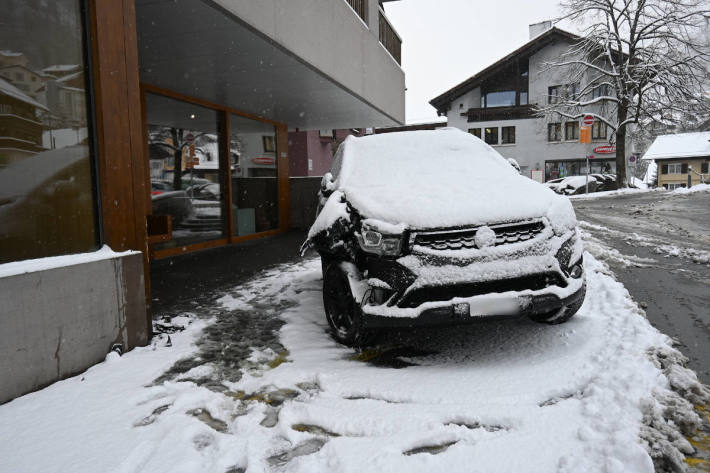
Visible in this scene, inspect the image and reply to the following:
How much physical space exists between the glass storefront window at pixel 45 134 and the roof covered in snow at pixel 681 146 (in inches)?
2511

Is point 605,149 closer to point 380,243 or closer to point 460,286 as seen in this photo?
point 460,286

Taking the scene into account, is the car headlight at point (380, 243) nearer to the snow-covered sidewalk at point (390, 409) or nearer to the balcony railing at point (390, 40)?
the snow-covered sidewalk at point (390, 409)

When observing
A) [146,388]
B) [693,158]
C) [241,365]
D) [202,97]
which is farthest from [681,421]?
[693,158]

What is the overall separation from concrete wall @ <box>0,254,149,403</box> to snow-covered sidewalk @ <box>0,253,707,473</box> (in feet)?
0.46

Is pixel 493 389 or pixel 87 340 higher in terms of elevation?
pixel 87 340

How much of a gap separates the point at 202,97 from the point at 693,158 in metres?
61.0

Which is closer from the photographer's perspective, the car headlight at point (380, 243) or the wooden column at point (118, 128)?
the car headlight at point (380, 243)

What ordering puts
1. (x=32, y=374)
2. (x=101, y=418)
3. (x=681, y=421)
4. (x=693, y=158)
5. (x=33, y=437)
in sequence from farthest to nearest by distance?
(x=693, y=158), (x=32, y=374), (x=101, y=418), (x=33, y=437), (x=681, y=421)

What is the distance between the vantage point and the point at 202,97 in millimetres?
9219

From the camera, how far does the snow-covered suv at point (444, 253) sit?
319 cm

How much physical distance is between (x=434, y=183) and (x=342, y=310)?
4.30ft

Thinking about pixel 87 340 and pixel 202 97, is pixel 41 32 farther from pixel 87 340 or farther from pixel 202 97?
pixel 202 97

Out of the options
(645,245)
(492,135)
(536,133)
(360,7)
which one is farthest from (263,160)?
(492,135)

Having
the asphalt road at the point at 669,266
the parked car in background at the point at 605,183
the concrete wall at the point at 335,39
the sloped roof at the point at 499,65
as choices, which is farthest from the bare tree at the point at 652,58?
the concrete wall at the point at 335,39
